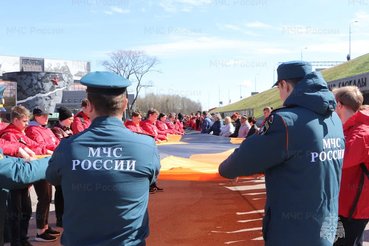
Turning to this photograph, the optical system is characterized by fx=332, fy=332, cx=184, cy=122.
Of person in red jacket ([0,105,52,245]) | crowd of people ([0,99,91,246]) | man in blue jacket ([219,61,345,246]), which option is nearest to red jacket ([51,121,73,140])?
crowd of people ([0,99,91,246])

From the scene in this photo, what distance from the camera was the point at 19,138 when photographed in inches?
173

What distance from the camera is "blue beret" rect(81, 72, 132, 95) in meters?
1.84

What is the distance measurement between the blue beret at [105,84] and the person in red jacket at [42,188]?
3.27 meters

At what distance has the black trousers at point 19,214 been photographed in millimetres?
4246

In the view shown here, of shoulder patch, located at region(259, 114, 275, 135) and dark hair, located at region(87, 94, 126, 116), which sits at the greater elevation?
dark hair, located at region(87, 94, 126, 116)

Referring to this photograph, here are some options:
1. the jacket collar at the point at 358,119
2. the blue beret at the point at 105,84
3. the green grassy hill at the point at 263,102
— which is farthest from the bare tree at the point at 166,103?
the blue beret at the point at 105,84

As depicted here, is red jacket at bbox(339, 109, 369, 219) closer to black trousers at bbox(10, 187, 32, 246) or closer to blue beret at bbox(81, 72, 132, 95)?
blue beret at bbox(81, 72, 132, 95)

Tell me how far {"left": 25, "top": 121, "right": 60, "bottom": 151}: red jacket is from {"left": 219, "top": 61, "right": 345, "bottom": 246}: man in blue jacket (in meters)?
3.81

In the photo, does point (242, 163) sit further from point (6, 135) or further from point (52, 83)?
point (52, 83)

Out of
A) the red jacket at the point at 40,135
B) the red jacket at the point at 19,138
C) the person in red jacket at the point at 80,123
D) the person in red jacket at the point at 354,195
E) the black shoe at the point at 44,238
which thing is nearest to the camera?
the person in red jacket at the point at 354,195

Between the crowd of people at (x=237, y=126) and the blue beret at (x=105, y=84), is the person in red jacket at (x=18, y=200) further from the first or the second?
the crowd of people at (x=237, y=126)

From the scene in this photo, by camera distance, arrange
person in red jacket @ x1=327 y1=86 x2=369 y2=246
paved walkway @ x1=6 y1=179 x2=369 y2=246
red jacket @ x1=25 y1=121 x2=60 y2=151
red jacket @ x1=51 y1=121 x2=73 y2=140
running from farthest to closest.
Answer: red jacket @ x1=51 y1=121 x2=73 y2=140
red jacket @ x1=25 y1=121 x2=60 y2=151
paved walkway @ x1=6 y1=179 x2=369 y2=246
person in red jacket @ x1=327 y1=86 x2=369 y2=246

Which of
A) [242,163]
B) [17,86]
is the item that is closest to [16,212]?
[242,163]

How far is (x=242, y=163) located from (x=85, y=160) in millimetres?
913
